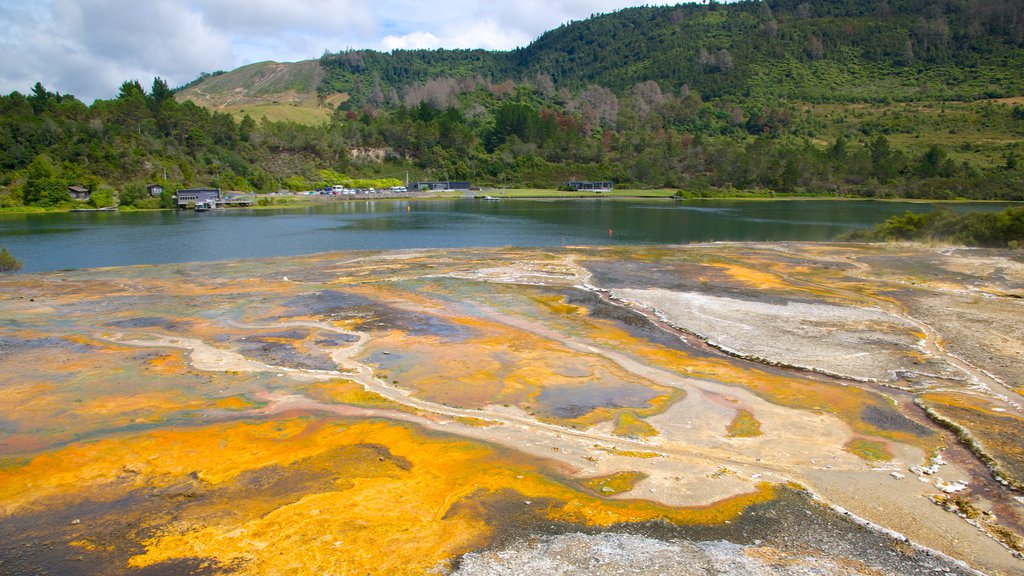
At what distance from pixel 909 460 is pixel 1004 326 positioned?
1555 cm

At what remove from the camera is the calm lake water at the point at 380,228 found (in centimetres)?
5684

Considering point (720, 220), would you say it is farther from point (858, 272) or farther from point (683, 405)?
point (683, 405)

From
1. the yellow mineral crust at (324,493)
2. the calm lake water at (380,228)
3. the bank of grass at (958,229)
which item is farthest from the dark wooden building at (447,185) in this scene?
the yellow mineral crust at (324,493)

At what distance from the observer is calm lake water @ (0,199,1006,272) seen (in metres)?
56.8

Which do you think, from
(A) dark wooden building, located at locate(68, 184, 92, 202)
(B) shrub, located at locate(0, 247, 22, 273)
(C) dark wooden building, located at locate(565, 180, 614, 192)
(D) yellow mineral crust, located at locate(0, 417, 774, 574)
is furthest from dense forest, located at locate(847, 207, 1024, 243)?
(A) dark wooden building, located at locate(68, 184, 92, 202)

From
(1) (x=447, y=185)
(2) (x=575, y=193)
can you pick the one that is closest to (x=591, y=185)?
(2) (x=575, y=193)

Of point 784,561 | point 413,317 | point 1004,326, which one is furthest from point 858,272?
point 784,561

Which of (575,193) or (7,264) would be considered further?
(575,193)

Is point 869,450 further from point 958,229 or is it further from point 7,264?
point 7,264

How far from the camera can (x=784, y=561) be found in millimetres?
9727

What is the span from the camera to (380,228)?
78250mm

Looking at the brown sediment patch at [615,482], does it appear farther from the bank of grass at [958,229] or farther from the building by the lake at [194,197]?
the building by the lake at [194,197]

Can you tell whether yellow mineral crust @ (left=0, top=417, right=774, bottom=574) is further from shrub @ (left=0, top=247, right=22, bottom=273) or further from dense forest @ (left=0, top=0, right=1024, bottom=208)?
dense forest @ (left=0, top=0, right=1024, bottom=208)

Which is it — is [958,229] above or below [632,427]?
above
